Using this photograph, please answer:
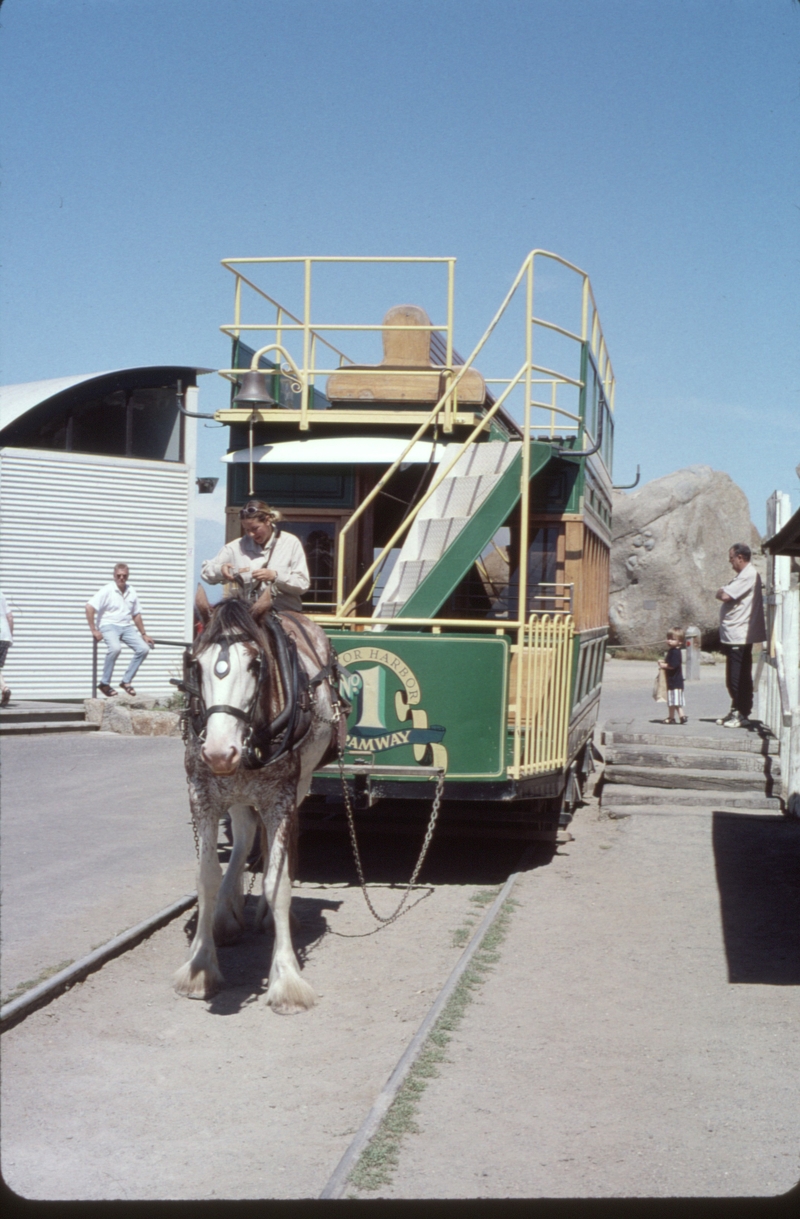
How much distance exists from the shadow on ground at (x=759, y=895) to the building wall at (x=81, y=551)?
5198mm

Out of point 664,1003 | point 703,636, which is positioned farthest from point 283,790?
point 703,636

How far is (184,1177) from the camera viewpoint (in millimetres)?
3996

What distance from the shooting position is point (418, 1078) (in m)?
4.96

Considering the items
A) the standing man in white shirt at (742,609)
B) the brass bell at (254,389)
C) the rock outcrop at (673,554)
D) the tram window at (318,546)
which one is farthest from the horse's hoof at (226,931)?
the rock outcrop at (673,554)

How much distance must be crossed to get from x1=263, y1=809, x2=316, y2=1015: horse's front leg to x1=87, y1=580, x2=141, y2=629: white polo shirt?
4969 mm

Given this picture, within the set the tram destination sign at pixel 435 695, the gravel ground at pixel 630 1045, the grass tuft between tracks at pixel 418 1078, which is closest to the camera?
the grass tuft between tracks at pixel 418 1078

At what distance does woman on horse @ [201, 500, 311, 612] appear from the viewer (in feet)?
23.2

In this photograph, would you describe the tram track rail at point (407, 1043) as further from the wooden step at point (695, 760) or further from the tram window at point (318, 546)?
the wooden step at point (695, 760)

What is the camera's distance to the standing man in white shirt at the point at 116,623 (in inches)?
438

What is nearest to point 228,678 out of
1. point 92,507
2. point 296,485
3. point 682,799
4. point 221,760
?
point 221,760

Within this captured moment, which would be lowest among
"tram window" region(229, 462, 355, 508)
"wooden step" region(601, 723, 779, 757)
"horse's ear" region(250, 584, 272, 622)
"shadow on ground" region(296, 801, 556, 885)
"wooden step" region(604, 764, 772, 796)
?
"shadow on ground" region(296, 801, 556, 885)

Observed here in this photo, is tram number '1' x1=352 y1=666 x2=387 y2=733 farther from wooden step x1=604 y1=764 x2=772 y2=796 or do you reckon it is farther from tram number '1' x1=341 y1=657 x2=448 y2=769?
wooden step x1=604 y1=764 x2=772 y2=796

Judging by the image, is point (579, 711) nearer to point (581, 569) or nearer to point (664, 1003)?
point (581, 569)

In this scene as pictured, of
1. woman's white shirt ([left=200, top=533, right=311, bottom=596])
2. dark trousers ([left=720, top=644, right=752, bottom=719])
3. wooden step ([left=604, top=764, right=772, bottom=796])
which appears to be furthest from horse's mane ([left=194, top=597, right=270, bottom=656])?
dark trousers ([left=720, top=644, right=752, bottom=719])
